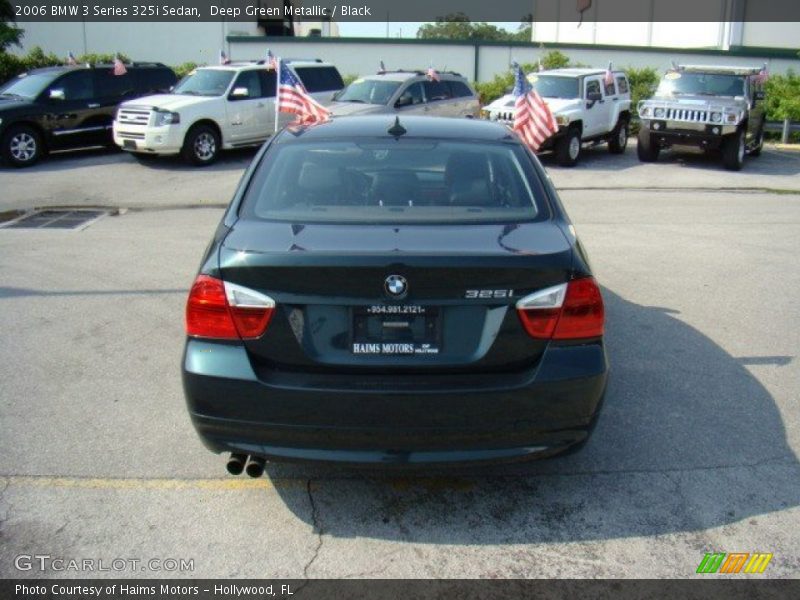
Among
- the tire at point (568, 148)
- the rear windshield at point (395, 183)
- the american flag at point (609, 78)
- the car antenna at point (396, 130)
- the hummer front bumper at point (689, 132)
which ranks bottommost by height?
the tire at point (568, 148)

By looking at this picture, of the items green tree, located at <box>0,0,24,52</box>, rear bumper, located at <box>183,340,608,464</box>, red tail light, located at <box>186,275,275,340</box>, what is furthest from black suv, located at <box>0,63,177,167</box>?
rear bumper, located at <box>183,340,608,464</box>

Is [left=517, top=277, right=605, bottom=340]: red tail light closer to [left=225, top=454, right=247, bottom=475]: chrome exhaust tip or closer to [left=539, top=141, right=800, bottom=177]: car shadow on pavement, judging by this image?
[left=225, top=454, right=247, bottom=475]: chrome exhaust tip

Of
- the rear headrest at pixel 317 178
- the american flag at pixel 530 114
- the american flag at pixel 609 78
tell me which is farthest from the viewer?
the american flag at pixel 609 78

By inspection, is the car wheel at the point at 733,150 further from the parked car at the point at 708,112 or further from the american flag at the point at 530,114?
the american flag at the point at 530,114

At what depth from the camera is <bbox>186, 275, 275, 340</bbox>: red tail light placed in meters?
3.53

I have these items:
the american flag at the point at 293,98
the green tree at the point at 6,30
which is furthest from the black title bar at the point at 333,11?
the american flag at the point at 293,98

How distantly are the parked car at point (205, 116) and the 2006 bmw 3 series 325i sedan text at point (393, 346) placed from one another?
40.8ft

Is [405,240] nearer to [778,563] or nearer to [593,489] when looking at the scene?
[593,489]

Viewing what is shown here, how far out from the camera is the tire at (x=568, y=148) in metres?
17.1

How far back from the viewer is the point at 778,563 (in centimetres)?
357

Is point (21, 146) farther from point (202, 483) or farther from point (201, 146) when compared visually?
point (202, 483)

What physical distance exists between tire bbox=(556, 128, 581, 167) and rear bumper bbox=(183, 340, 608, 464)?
14.1 m

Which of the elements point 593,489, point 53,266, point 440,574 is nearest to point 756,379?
point 593,489

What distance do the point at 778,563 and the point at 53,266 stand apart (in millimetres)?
7323
